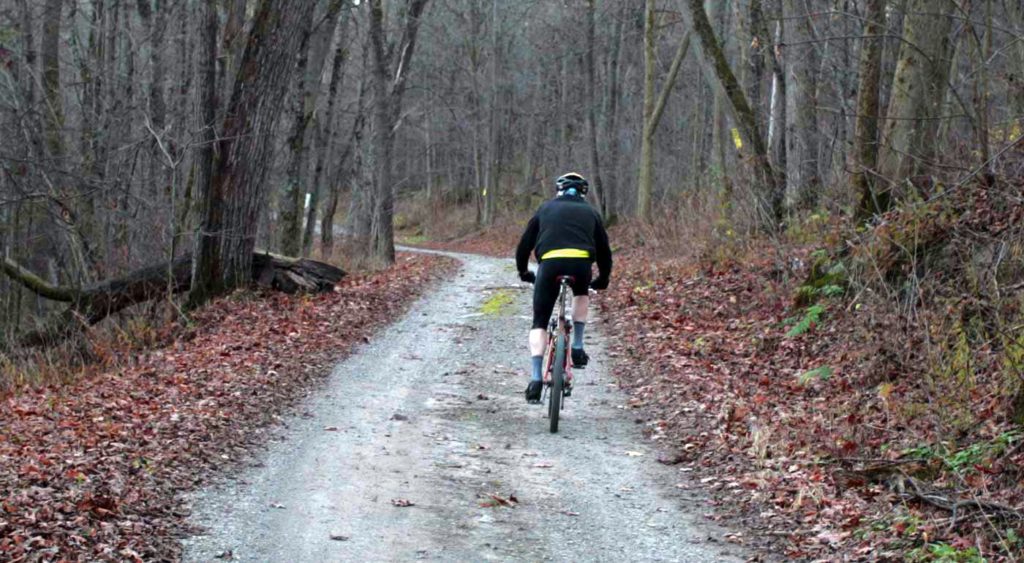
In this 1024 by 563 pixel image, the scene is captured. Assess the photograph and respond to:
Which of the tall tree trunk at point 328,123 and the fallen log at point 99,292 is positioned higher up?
the tall tree trunk at point 328,123

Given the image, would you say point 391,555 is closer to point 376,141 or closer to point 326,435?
point 326,435

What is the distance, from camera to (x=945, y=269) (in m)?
10.1

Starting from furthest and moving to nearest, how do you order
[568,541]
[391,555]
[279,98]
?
[279,98], [568,541], [391,555]

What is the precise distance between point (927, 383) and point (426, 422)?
14.2ft

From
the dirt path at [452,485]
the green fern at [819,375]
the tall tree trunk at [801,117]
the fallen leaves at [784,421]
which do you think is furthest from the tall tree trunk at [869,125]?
the dirt path at [452,485]

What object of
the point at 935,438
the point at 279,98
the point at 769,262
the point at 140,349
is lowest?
the point at 140,349

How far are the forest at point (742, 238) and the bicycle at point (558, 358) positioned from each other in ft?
3.57

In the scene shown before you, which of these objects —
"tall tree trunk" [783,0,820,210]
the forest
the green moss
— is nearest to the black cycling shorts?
the forest

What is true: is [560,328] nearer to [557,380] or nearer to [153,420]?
[557,380]

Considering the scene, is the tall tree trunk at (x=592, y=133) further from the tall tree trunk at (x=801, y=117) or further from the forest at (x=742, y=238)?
the tall tree trunk at (x=801, y=117)

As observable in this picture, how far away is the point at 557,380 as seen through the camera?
902 centimetres

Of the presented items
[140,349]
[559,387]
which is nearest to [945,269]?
[559,387]

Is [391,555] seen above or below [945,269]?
below

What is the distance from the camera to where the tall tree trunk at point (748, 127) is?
634 inches
